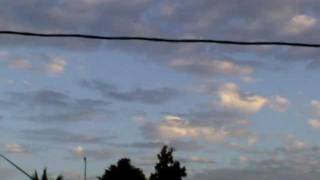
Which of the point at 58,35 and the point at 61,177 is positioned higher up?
the point at 61,177

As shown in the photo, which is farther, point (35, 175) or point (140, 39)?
point (35, 175)

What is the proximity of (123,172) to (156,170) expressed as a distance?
4391mm

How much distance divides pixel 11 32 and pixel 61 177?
44732 millimetres

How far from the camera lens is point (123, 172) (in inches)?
2712

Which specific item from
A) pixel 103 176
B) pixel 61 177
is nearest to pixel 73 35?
pixel 61 177

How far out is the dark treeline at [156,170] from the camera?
6531cm

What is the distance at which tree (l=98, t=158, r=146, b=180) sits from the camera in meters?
68.9

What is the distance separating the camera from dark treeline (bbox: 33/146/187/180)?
65.3 m

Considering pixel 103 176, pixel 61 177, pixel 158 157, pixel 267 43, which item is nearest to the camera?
pixel 267 43

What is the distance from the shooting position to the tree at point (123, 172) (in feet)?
226

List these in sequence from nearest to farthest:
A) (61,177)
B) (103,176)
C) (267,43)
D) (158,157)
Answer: (267,43) → (61,177) → (158,157) → (103,176)

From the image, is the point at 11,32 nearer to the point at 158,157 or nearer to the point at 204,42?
the point at 204,42

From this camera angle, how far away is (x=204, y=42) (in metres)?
14.1

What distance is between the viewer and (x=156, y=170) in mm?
65938
